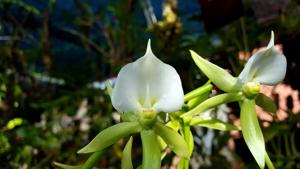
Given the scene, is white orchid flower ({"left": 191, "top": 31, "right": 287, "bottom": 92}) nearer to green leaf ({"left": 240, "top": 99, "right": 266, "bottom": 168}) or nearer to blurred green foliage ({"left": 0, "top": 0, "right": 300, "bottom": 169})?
green leaf ({"left": 240, "top": 99, "right": 266, "bottom": 168})

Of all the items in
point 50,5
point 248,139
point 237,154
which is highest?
point 50,5

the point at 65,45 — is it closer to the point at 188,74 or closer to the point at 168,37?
the point at 168,37

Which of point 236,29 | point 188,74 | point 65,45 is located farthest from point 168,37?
point 65,45

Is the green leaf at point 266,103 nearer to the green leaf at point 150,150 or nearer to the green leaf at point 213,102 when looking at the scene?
the green leaf at point 213,102

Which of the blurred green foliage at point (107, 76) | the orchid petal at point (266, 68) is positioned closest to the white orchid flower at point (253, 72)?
the orchid petal at point (266, 68)

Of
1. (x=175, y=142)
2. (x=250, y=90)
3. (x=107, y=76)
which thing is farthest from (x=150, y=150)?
(x=107, y=76)

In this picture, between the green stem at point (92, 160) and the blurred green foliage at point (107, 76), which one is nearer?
the green stem at point (92, 160)

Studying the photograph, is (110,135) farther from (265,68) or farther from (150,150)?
(265,68)

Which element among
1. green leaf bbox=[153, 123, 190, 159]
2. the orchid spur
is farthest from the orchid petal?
green leaf bbox=[153, 123, 190, 159]
